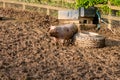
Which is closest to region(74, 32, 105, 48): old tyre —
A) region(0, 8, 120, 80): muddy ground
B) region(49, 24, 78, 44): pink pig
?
region(0, 8, 120, 80): muddy ground

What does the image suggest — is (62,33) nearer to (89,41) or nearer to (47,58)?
(89,41)

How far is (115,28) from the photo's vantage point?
33.3 feet

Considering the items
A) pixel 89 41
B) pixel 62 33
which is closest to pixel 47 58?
pixel 62 33

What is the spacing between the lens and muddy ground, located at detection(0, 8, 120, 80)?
6449 mm

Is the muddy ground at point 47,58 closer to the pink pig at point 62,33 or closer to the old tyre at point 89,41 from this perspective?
the old tyre at point 89,41

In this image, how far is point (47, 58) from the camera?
7.36 metres

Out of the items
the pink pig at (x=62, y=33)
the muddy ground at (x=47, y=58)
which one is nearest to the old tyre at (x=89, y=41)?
the muddy ground at (x=47, y=58)

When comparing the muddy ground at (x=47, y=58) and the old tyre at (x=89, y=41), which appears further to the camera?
the old tyre at (x=89, y=41)

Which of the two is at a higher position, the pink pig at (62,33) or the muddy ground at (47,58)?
the pink pig at (62,33)

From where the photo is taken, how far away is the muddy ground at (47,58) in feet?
21.2

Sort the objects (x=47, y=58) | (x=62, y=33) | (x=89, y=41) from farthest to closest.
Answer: (x=62, y=33) < (x=89, y=41) < (x=47, y=58)

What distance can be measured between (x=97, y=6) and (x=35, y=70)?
4613 mm

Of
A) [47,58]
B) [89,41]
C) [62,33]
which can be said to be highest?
[62,33]

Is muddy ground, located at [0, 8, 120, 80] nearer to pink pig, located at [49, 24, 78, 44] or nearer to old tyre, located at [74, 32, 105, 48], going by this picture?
old tyre, located at [74, 32, 105, 48]
